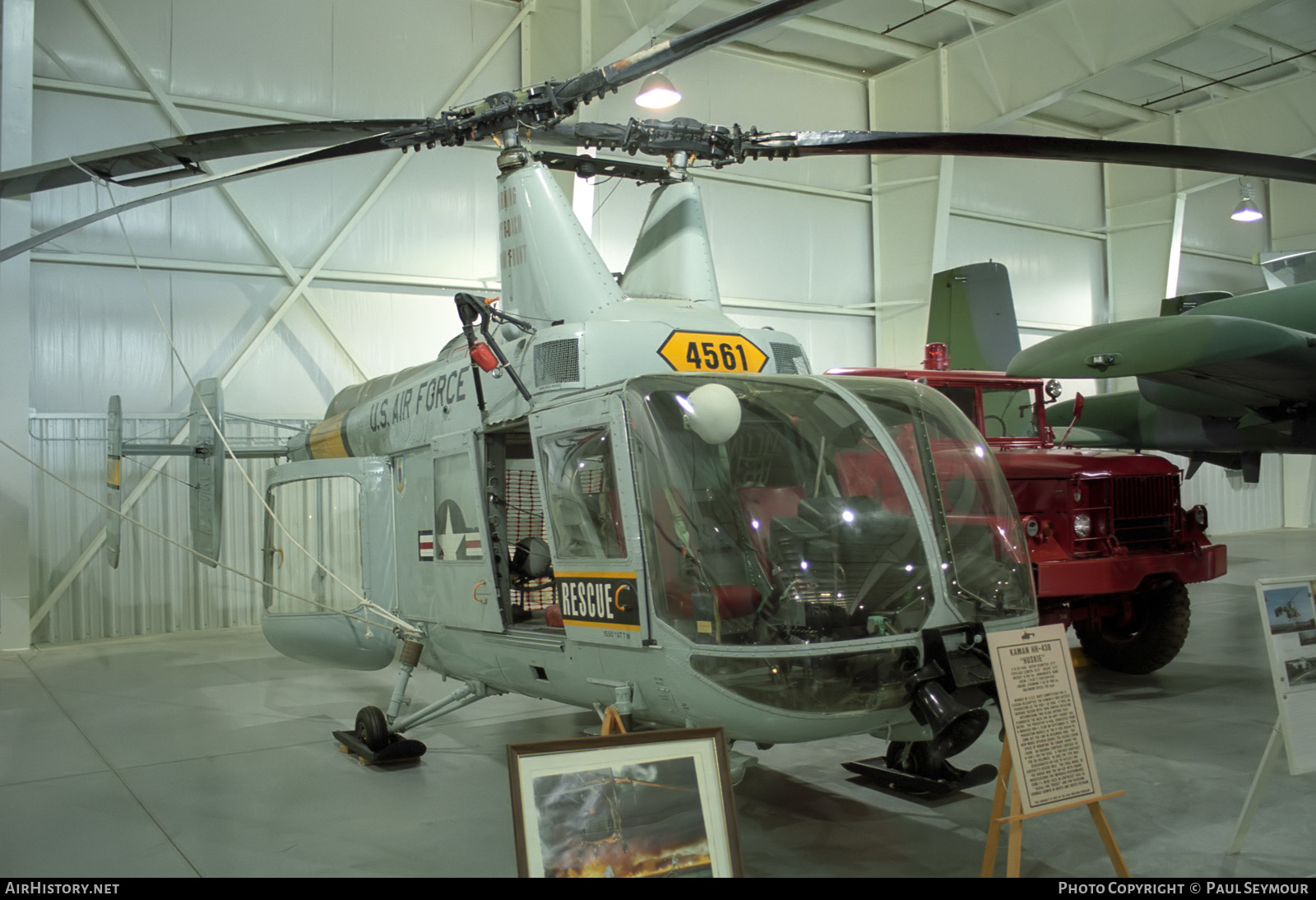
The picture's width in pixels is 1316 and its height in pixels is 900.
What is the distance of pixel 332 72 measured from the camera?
12242 millimetres

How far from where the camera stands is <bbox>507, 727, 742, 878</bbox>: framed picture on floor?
2.52m

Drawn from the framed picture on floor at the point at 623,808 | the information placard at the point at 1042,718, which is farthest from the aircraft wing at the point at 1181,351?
the framed picture on floor at the point at 623,808

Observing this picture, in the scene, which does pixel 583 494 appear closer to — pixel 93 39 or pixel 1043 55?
pixel 93 39

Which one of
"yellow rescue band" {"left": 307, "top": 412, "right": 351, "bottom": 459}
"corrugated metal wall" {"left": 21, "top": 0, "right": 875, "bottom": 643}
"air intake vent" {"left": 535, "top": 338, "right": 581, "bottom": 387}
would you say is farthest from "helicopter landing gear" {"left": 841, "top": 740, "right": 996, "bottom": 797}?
"corrugated metal wall" {"left": 21, "top": 0, "right": 875, "bottom": 643}

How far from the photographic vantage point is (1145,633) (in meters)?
7.15

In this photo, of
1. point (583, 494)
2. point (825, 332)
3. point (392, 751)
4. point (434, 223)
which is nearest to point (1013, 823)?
point (583, 494)

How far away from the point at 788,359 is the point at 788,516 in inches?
54.3

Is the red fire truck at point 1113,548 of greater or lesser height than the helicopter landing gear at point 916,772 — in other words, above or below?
above

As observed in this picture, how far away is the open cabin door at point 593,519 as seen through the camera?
3.69 m

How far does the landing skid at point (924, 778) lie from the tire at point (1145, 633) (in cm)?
303

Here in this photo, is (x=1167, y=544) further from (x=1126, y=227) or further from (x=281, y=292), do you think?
(x=1126, y=227)

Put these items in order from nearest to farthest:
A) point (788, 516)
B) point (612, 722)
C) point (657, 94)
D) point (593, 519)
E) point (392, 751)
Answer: point (612, 722) → point (788, 516) → point (593, 519) → point (392, 751) → point (657, 94)

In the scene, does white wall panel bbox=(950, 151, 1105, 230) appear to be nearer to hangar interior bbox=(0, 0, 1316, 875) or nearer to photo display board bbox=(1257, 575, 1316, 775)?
hangar interior bbox=(0, 0, 1316, 875)

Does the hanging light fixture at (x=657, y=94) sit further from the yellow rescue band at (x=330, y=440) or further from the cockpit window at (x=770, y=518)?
the cockpit window at (x=770, y=518)
